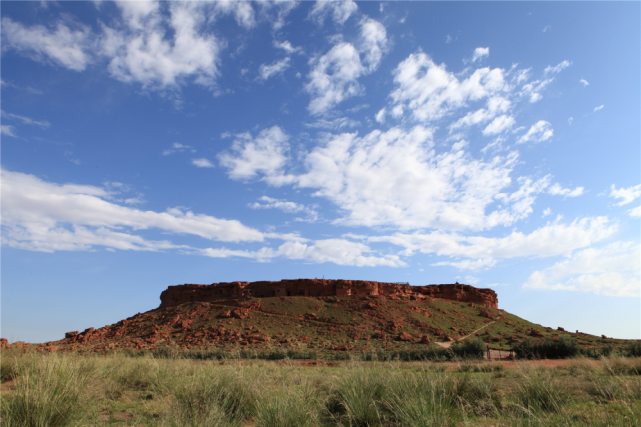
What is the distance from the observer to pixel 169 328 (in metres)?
50.0

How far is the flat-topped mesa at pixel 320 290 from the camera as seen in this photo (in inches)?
2506

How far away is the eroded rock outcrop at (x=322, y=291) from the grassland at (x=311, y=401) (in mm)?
52679

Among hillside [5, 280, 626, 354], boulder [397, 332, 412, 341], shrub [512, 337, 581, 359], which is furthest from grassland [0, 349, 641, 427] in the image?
boulder [397, 332, 412, 341]

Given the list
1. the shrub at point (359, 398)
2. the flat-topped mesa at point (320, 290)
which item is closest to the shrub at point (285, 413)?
the shrub at point (359, 398)

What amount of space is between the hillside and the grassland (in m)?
28.5

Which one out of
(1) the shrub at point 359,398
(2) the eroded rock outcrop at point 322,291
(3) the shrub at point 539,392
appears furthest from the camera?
(2) the eroded rock outcrop at point 322,291

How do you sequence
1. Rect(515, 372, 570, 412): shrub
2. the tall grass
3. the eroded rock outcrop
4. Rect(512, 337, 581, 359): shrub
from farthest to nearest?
the eroded rock outcrop → Rect(512, 337, 581, 359): shrub → Rect(515, 372, 570, 412): shrub → the tall grass

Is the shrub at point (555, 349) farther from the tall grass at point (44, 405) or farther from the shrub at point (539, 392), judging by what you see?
the tall grass at point (44, 405)

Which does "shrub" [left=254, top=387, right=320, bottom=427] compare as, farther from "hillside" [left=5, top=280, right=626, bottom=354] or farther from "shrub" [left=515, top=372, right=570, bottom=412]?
"hillside" [left=5, top=280, right=626, bottom=354]

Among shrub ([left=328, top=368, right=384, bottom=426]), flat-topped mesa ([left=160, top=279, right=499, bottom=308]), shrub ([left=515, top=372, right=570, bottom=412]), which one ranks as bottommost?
shrub ([left=328, top=368, right=384, bottom=426])

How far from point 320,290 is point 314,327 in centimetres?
1604

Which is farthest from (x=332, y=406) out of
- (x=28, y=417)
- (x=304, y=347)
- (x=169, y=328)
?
(x=169, y=328)

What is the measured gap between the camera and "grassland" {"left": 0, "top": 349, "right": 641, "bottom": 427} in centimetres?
570

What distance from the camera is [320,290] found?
6362cm
